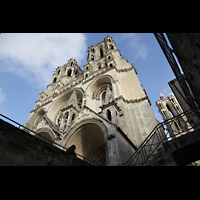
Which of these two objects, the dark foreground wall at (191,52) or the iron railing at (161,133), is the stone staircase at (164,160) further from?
the dark foreground wall at (191,52)

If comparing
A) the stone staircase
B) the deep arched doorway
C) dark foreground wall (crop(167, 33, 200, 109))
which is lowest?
the stone staircase

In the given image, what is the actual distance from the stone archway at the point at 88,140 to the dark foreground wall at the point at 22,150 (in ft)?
17.6

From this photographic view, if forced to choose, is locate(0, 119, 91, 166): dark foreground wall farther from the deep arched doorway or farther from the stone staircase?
the deep arched doorway

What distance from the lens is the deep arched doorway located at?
10.9m

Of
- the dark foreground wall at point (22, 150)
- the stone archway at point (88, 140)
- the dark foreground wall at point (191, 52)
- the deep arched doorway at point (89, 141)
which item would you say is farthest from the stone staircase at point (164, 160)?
the deep arched doorway at point (89, 141)

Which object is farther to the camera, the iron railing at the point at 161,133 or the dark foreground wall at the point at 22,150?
the iron railing at the point at 161,133

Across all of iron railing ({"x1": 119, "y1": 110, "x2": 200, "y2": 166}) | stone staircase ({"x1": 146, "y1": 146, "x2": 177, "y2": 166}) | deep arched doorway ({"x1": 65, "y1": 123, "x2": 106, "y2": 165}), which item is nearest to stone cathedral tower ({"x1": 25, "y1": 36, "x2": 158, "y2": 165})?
deep arched doorway ({"x1": 65, "y1": 123, "x2": 106, "y2": 165})

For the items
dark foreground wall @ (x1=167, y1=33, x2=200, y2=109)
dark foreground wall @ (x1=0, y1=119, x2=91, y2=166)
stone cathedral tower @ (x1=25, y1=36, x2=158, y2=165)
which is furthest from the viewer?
stone cathedral tower @ (x1=25, y1=36, x2=158, y2=165)

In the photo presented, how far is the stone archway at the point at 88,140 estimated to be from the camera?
10.8m

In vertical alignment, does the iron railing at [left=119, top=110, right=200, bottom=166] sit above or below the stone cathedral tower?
below

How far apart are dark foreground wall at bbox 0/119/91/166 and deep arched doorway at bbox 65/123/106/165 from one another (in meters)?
5.57

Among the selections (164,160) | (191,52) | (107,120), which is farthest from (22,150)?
(107,120)
